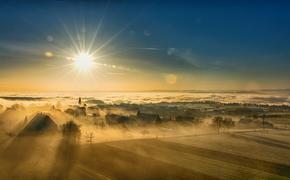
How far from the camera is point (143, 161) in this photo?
72.6m

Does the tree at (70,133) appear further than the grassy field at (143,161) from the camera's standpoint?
Yes

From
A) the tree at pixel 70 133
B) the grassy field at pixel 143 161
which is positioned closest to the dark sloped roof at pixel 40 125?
the tree at pixel 70 133

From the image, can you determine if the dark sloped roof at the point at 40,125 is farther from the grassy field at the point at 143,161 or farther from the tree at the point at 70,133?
the grassy field at the point at 143,161

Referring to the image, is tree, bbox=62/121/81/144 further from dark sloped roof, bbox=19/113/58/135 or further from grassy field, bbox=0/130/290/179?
grassy field, bbox=0/130/290/179

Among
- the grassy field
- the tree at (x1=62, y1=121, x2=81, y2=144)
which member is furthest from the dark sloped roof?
the grassy field

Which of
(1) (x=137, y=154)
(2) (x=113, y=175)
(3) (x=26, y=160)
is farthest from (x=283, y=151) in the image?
(3) (x=26, y=160)

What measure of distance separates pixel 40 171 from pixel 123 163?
16.4m

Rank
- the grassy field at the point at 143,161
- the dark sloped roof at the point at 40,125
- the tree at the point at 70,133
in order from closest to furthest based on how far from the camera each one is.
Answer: the grassy field at the point at 143,161
the tree at the point at 70,133
the dark sloped roof at the point at 40,125

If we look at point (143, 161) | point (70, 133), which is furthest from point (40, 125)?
point (143, 161)

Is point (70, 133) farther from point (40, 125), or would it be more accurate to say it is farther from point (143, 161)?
point (143, 161)

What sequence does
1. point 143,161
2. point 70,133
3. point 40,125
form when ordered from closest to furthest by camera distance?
point 143,161 < point 70,133 < point 40,125

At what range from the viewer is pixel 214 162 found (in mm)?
72062

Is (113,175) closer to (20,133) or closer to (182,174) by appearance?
(182,174)

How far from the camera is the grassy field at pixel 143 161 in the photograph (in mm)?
60469
